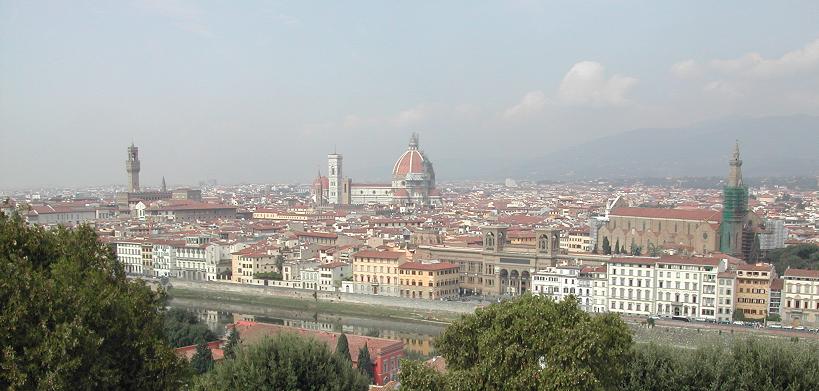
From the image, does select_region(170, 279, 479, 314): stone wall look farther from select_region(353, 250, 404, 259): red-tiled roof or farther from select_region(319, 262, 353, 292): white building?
select_region(353, 250, 404, 259): red-tiled roof

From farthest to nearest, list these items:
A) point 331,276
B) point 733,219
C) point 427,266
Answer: point 733,219 → point 331,276 → point 427,266

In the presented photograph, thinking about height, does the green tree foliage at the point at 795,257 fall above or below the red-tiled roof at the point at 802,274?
below

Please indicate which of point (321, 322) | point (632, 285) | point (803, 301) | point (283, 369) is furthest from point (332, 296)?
point (283, 369)

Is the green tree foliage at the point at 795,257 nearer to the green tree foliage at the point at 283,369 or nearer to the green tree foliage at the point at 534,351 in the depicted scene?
the green tree foliage at the point at 534,351

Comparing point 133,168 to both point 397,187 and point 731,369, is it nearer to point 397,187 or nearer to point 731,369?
point 397,187

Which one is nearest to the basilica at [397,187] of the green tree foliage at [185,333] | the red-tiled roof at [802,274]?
the red-tiled roof at [802,274]

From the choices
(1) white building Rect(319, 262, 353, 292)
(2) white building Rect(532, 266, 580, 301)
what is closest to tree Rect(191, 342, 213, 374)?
(2) white building Rect(532, 266, 580, 301)
